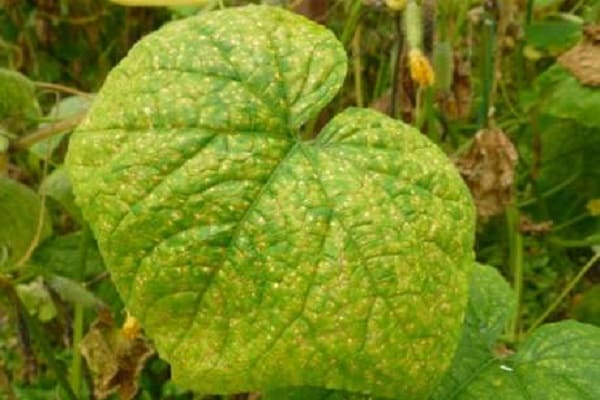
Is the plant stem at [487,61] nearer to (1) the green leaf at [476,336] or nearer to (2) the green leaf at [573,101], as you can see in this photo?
(2) the green leaf at [573,101]

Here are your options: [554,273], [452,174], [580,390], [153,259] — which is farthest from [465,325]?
[554,273]

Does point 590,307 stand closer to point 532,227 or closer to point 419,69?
point 532,227

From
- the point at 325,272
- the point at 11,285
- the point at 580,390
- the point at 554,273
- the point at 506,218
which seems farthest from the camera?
the point at 554,273

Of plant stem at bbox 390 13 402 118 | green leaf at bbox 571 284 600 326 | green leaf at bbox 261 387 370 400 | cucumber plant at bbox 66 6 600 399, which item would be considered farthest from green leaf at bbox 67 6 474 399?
green leaf at bbox 571 284 600 326

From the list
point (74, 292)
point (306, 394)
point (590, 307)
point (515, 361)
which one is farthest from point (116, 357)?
point (590, 307)

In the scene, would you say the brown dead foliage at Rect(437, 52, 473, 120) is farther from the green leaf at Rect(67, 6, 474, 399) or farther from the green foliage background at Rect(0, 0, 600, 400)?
the green leaf at Rect(67, 6, 474, 399)

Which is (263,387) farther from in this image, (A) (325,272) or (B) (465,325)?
(B) (465,325)
